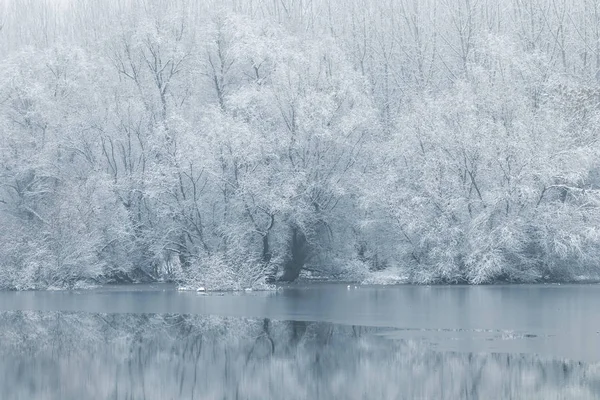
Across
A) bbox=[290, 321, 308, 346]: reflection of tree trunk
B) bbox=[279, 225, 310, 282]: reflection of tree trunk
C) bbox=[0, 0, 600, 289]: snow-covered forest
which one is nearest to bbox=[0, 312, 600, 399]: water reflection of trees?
bbox=[290, 321, 308, 346]: reflection of tree trunk

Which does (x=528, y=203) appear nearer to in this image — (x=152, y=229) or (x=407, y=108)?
(x=407, y=108)

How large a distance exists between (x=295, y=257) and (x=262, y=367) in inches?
989

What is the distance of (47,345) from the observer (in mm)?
20219

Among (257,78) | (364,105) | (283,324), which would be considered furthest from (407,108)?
(283,324)

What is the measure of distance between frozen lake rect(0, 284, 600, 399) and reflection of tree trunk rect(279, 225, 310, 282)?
10.5m

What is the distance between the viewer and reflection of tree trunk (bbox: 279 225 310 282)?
4166 cm

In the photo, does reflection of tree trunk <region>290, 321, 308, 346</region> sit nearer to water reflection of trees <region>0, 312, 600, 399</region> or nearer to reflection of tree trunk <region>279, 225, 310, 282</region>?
water reflection of trees <region>0, 312, 600, 399</region>

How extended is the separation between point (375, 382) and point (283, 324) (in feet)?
27.7

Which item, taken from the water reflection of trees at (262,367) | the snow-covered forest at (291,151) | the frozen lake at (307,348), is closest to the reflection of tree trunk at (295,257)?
the snow-covered forest at (291,151)

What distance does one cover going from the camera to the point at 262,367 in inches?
656

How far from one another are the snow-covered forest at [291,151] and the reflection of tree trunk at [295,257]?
2.6 inches

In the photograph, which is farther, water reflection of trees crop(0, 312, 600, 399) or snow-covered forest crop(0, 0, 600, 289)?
snow-covered forest crop(0, 0, 600, 289)

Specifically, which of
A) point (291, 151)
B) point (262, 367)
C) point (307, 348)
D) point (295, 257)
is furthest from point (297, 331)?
point (295, 257)

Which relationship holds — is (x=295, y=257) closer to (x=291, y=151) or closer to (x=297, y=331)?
(x=291, y=151)
